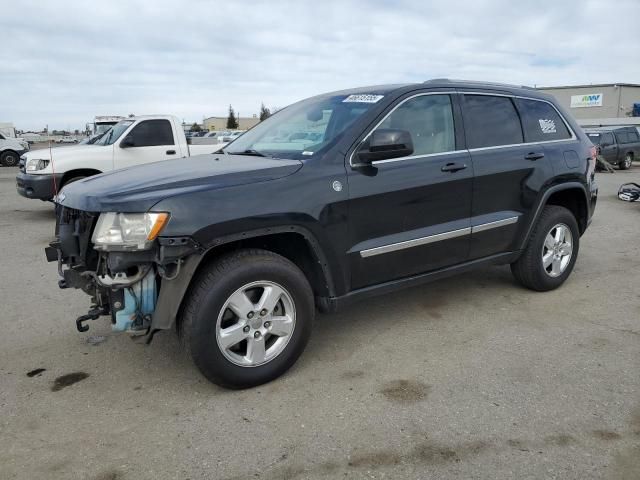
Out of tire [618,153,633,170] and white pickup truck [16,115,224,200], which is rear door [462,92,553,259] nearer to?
white pickup truck [16,115,224,200]

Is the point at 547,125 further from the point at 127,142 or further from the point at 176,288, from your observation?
the point at 127,142

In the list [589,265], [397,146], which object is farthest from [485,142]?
[589,265]

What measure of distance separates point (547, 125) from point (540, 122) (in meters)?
0.11

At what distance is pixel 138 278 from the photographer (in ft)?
9.86

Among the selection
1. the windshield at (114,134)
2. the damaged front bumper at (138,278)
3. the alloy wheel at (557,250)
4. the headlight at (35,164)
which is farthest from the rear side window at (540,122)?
the headlight at (35,164)

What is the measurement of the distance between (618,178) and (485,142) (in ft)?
51.7

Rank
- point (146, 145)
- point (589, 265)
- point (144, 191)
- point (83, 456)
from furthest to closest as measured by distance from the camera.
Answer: point (146, 145) < point (589, 265) < point (144, 191) < point (83, 456)

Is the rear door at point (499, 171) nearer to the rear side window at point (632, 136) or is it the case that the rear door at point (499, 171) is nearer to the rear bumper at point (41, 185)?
the rear bumper at point (41, 185)

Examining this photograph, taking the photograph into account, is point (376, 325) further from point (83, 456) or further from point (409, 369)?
point (83, 456)

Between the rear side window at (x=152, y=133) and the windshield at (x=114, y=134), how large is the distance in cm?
23

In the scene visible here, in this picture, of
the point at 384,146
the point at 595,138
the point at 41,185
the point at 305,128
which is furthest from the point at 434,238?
the point at 595,138

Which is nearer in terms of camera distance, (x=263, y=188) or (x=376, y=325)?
(x=263, y=188)

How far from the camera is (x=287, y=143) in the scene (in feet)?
13.1

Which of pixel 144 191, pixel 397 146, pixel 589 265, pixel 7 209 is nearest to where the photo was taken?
pixel 144 191
